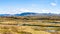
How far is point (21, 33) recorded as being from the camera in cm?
5356

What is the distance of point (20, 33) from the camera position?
53469 mm

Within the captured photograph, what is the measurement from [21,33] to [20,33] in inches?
15.6
